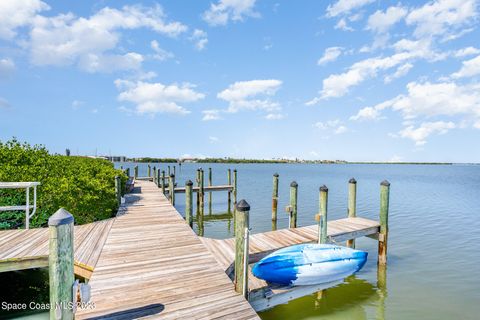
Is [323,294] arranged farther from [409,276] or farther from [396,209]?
[396,209]

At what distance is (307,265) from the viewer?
6.33 m

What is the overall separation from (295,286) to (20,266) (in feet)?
19.4

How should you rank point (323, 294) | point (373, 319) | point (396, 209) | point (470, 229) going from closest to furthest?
point (373, 319)
point (323, 294)
point (470, 229)
point (396, 209)

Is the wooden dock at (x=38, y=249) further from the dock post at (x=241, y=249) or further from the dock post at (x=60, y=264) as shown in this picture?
the dock post at (x=241, y=249)

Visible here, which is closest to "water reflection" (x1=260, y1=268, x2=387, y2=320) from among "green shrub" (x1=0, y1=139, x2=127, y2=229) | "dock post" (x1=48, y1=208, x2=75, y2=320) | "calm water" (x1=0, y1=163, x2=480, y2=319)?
"calm water" (x1=0, y1=163, x2=480, y2=319)

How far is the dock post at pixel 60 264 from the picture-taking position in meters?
3.46

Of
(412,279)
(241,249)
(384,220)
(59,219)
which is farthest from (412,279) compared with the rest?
(59,219)

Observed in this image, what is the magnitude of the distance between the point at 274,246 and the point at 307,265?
4.58 feet

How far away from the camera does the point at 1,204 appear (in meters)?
9.03

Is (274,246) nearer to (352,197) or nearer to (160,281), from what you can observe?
(160,281)

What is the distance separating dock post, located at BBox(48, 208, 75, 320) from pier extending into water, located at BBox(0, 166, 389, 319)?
0.04 feet

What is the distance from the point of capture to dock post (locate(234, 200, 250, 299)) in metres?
4.98

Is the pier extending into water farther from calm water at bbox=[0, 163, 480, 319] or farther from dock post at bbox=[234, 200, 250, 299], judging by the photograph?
calm water at bbox=[0, 163, 480, 319]

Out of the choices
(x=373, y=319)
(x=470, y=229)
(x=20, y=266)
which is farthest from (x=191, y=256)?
(x=470, y=229)
